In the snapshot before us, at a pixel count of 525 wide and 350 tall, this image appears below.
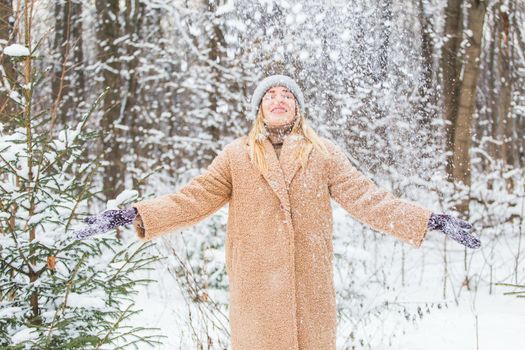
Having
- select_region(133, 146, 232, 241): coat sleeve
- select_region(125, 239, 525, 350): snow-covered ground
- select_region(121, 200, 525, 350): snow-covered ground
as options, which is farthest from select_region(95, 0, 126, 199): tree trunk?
select_region(133, 146, 232, 241): coat sleeve

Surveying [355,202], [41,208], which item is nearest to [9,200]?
[41,208]

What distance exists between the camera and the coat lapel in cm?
258

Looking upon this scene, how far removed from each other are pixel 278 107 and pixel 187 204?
67cm

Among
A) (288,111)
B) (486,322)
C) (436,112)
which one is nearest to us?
(288,111)

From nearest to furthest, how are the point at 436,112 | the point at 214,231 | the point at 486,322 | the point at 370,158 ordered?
the point at 486,322, the point at 214,231, the point at 370,158, the point at 436,112

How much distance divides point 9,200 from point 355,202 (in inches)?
67.6

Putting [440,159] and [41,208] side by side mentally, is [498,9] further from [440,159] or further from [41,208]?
[41,208]

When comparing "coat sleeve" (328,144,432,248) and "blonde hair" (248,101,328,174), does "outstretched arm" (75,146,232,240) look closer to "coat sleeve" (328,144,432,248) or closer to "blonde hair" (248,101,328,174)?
"blonde hair" (248,101,328,174)

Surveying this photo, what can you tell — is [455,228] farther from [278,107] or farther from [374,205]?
[278,107]

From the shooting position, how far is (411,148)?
6637 millimetres

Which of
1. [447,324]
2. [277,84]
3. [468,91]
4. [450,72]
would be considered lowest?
[447,324]

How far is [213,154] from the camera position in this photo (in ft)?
34.4

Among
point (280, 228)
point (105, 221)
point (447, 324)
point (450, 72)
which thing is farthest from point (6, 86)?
point (450, 72)

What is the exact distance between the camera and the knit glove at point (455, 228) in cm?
229
